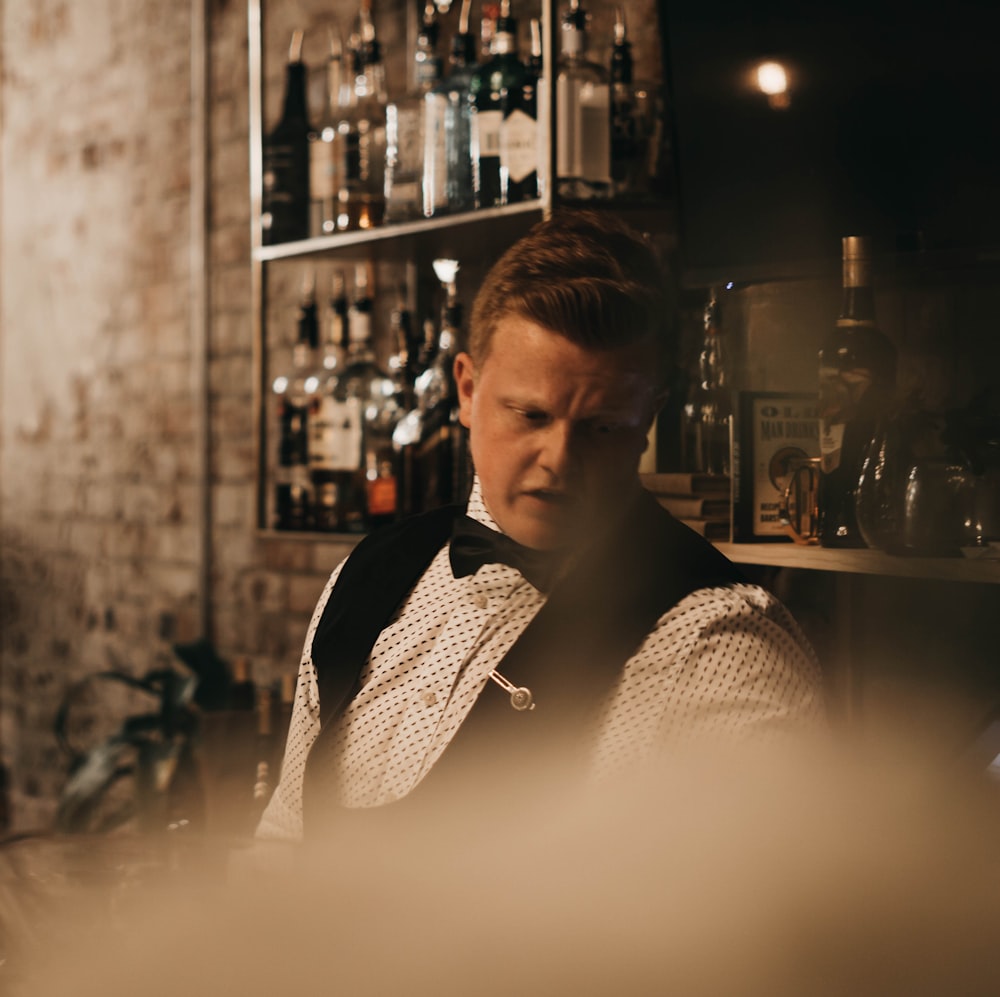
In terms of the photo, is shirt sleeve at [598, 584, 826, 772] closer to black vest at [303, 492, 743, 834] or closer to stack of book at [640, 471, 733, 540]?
black vest at [303, 492, 743, 834]

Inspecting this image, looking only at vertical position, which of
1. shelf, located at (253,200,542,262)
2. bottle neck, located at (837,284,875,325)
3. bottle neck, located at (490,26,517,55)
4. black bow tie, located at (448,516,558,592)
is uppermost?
bottle neck, located at (490,26,517,55)

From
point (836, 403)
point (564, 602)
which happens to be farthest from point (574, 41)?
point (564, 602)

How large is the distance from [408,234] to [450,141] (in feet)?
0.48

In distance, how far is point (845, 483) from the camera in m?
1.16

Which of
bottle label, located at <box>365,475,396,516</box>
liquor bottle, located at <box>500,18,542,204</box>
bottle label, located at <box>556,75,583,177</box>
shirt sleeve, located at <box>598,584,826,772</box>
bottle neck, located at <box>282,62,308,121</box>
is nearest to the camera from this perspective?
shirt sleeve, located at <box>598,584,826,772</box>

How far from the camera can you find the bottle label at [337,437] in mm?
2029

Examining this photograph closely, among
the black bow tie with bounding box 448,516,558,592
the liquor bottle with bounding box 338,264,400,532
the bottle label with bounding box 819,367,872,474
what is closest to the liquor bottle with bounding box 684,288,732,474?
the bottle label with bounding box 819,367,872,474

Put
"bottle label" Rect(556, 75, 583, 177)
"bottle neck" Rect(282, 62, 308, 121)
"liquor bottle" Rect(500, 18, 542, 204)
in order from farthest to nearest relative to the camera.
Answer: "bottle neck" Rect(282, 62, 308, 121), "liquor bottle" Rect(500, 18, 542, 204), "bottle label" Rect(556, 75, 583, 177)

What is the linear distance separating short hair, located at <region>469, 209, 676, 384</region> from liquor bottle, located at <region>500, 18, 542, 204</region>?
437mm

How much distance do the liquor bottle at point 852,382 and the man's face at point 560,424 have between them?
0.17 metres

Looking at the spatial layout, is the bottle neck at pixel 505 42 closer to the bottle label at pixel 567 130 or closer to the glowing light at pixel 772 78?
the bottle label at pixel 567 130

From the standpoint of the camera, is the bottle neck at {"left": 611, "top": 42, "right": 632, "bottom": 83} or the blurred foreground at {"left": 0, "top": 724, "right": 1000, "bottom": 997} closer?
the blurred foreground at {"left": 0, "top": 724, "right": 1000, "bottom": 997}

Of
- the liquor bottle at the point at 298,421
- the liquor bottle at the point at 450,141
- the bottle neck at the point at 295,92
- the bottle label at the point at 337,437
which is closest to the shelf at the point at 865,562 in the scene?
the liquor bottle at the point at 450,141

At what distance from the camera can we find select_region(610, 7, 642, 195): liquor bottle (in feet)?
5.08
